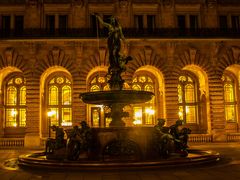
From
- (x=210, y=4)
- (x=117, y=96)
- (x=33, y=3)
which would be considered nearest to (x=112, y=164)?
(x=117, y=96)

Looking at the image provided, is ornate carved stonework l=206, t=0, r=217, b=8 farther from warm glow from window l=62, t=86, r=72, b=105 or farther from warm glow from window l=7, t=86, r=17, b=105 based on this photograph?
warm glow from window l=7, t=86, r=17, b=105

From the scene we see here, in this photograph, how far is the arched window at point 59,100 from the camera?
33.2 meters

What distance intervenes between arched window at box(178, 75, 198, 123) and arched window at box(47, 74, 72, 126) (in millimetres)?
11583

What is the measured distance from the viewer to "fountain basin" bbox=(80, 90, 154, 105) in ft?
44.0

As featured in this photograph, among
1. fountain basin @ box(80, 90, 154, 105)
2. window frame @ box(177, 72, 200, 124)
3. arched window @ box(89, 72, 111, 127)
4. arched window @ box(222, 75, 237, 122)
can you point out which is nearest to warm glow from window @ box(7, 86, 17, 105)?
arched window @ box(89, 72, 111, 127)

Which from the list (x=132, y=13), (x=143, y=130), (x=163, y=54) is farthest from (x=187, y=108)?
(x=143, y=130)

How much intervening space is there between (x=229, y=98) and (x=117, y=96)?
2503 centimetres

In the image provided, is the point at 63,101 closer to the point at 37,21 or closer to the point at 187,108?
the point at 37,21

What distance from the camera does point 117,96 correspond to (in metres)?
13.5

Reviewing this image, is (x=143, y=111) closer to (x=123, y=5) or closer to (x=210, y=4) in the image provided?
(x=123, y=5)

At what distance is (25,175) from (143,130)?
15.2 feet

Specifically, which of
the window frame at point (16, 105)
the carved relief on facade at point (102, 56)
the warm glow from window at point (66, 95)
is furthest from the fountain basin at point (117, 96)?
the window frame at point (16, 105)

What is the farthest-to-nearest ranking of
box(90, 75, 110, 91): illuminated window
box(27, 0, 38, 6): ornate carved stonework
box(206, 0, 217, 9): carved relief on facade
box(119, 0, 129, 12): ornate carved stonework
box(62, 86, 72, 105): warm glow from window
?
1. box(90, 75, 110, 91): illuminated window
2. box(62, 86, 72, 105): warm glow from window
3. box(206, 0, 217, 9): carved relief on facade
4. box(119, 0, 129, 12): ornate carved stonework
5. box(27, 0, 38, 6): ornate carved stonework

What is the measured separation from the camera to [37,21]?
102ft
